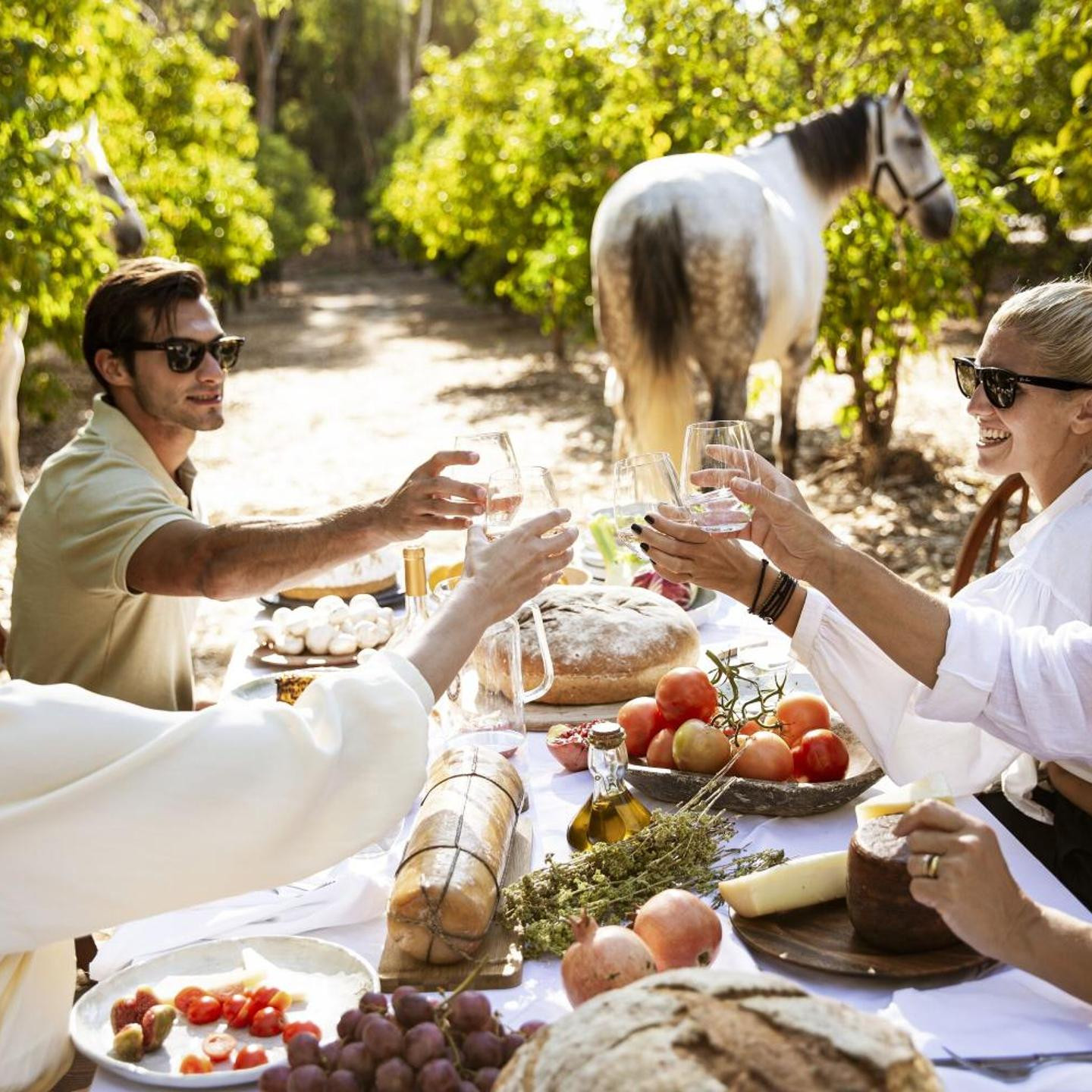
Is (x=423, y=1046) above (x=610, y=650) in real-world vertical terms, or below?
above

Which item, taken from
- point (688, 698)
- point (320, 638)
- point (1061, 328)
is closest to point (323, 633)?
point (320, 638)

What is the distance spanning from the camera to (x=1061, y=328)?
2480mm

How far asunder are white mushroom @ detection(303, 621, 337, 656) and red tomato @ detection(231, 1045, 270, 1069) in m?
1.70

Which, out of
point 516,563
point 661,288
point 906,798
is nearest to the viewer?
point 906,798

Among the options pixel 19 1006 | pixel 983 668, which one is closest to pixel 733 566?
pixel 983 668

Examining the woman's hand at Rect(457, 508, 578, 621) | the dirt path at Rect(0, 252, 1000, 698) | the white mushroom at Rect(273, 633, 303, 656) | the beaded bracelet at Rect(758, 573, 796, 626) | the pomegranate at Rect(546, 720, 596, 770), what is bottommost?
the dirt path at Rect(0, 252, 1000, 698)

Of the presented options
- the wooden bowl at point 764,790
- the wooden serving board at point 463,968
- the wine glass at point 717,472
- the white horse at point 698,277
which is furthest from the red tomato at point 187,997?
the white horse at point 698,277

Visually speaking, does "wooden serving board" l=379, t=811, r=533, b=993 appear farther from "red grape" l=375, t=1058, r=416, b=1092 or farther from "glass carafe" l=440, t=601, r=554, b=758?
"glass carafe" l=440, t=601, r=554, b=758

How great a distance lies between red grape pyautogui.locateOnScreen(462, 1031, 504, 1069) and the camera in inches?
53.2

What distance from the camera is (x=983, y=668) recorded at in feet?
6.98

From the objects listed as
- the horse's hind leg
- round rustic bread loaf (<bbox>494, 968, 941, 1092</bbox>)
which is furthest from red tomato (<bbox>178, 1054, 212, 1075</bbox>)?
the horse's hind leg

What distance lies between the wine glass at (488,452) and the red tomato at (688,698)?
21.4 inches

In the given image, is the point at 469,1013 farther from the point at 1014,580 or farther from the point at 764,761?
the point at 1014,580

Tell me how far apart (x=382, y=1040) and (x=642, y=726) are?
3.90ft
